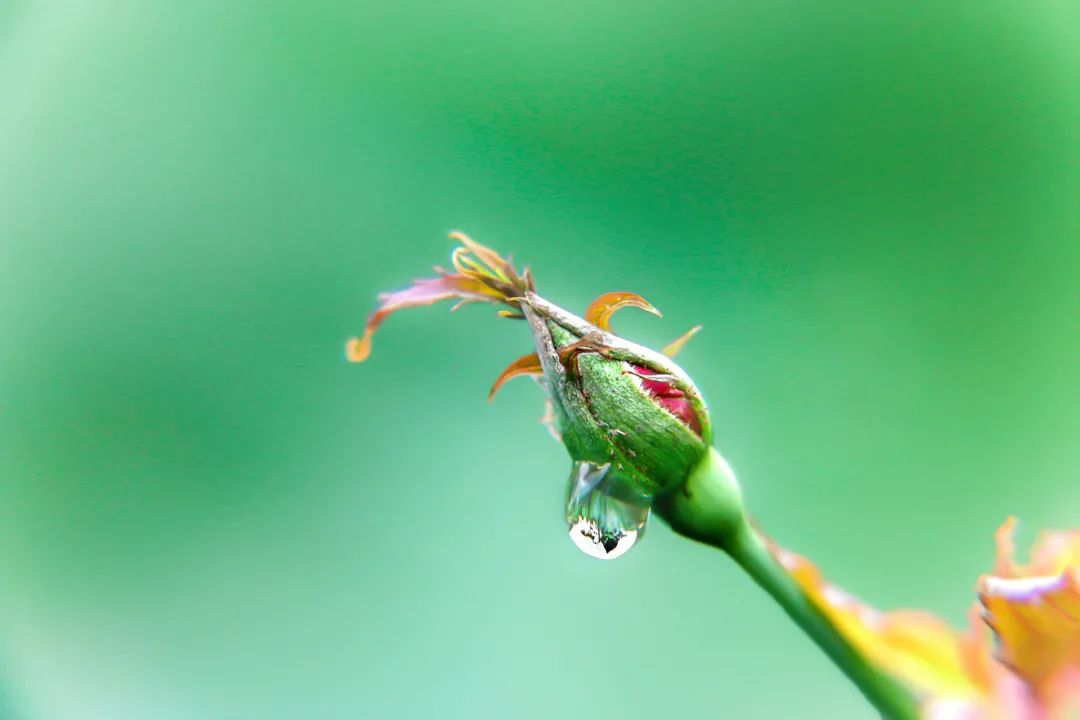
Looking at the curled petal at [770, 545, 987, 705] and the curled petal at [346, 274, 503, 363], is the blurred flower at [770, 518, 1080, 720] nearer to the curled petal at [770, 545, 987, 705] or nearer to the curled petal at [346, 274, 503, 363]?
the curled petal at [770, 545, 987, 705]

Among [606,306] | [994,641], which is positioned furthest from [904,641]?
[606,306]

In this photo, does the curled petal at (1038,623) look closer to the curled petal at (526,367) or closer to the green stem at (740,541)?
the green stem at (740,541)

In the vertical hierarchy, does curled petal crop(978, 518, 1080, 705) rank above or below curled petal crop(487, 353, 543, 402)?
above

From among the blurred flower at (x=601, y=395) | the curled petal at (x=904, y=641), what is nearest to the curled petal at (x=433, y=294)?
the blurred flower at (x=601, y=395)

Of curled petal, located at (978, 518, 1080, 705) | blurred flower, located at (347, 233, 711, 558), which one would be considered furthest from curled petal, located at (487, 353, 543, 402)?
curled petal, located at (978, 518, 1080, 705)

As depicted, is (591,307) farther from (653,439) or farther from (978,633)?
(978,633)

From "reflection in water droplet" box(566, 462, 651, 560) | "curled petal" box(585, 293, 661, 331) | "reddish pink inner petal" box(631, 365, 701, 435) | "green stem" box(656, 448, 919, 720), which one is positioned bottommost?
"reflection in water droplet" box(566, 462, 651, 560)
